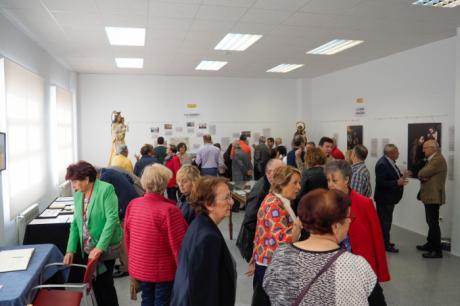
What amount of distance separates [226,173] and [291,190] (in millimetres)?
6227

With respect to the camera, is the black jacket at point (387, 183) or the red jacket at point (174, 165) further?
the red jacket at point (174, 165)

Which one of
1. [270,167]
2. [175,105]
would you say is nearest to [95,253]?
[270,167]

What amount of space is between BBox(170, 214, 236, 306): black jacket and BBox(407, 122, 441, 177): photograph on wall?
5.29 meters

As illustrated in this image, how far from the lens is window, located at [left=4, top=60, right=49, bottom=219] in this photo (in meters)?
4.34

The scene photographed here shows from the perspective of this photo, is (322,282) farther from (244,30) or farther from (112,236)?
(244,30)

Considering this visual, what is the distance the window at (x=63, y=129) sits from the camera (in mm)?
6754

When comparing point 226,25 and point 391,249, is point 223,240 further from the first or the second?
point 391,249

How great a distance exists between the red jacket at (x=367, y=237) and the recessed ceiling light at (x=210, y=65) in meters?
6.01

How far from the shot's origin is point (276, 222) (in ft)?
8.30

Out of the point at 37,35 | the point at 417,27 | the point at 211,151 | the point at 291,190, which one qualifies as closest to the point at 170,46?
the point at 37,35

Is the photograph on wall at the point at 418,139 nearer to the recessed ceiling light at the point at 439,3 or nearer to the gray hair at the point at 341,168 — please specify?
the recessed ceiling light at the point at 439,3

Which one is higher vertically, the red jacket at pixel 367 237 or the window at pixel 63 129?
the window at pixel 63 129

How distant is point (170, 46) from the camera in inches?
248

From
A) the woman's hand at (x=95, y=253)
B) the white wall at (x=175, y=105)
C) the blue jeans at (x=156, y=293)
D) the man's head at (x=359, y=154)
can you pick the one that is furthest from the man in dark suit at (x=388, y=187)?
the white wall at (x=175, y=105)
